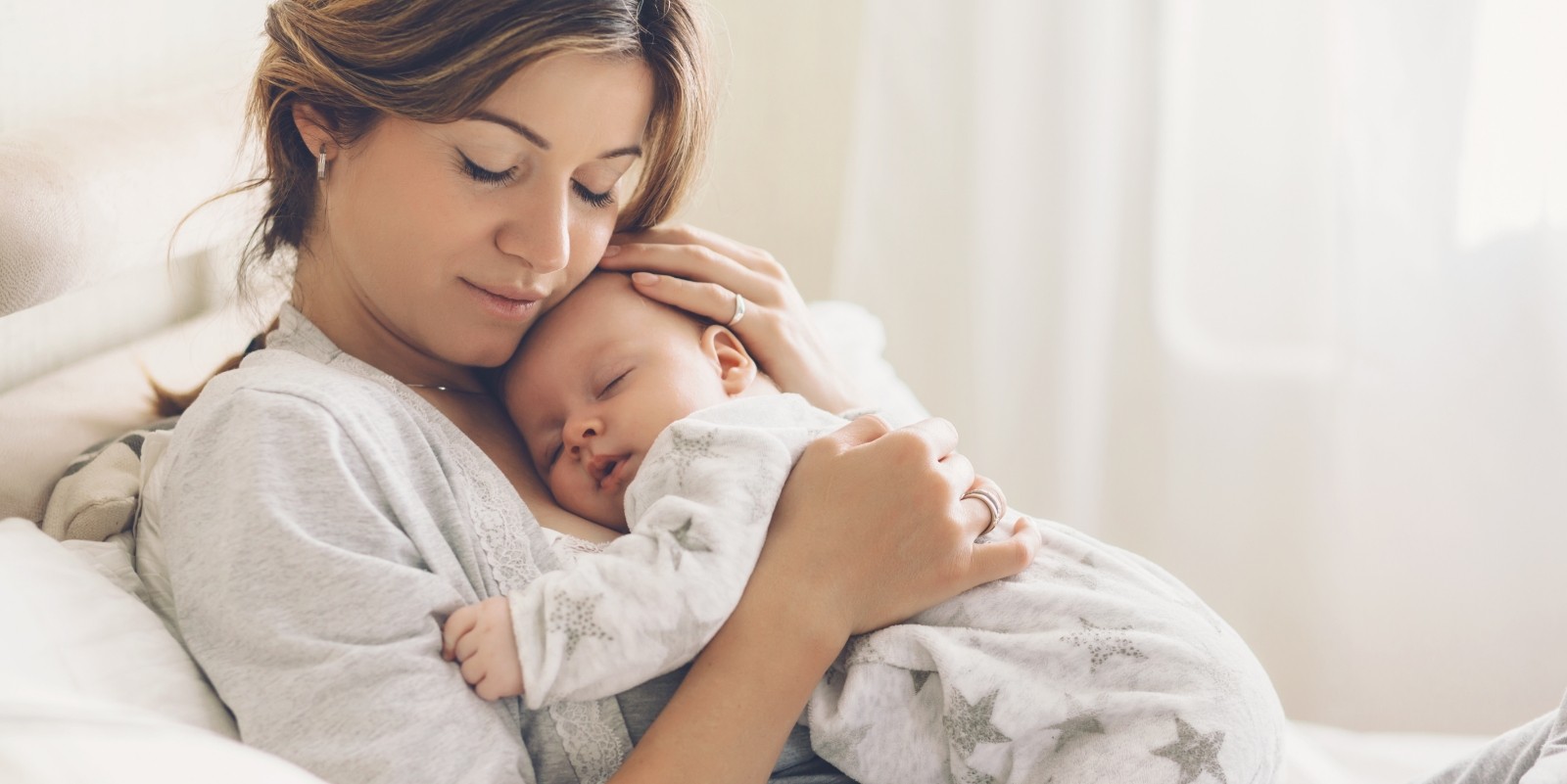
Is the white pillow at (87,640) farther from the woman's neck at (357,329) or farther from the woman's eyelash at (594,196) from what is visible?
the woman's eyelash at (594,196)

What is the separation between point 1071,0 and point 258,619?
2.05 meters

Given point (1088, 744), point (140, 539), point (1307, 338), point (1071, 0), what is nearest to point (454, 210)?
point (140, 539)

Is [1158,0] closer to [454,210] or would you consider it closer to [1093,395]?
[1093,395]

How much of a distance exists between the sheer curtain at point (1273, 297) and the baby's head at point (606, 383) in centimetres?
138

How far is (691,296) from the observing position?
1.40 meters

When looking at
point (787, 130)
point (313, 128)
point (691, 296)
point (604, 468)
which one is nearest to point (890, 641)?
point (604, 468)

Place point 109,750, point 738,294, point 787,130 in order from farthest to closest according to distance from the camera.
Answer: point 787,130 < point 738,294 < point 109,750

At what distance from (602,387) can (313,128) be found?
0.37 meters

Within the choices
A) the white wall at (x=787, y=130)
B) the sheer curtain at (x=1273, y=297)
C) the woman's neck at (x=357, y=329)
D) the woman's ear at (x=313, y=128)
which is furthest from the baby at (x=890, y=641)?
the white wall at (x=787, y=130)

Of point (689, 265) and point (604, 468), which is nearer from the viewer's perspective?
point (604, 468)

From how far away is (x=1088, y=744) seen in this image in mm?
1074

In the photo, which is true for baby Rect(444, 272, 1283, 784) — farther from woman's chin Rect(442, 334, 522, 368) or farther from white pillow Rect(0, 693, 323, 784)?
white pillow Rect(0, 693, 323, 784)

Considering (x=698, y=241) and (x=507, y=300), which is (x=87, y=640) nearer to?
(x=507, y=300)

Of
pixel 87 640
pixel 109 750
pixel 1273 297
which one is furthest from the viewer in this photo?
pixel 1273 297
